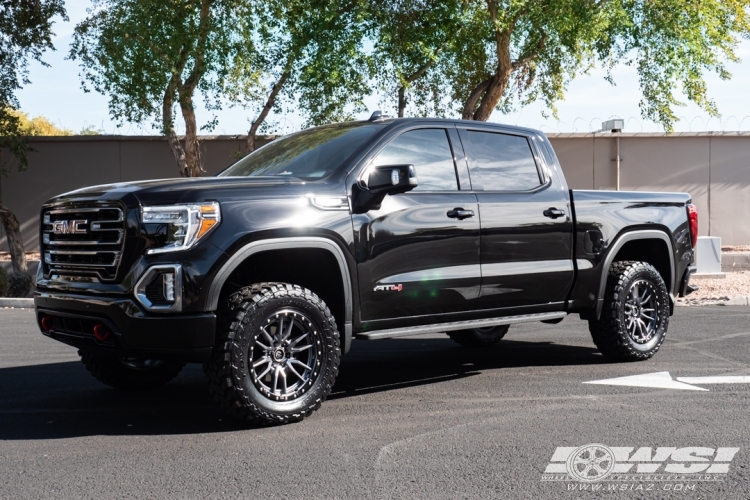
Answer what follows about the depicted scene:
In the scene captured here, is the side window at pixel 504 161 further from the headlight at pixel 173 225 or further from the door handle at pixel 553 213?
the headlight at pixel 173 225

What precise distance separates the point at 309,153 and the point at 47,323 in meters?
2.23

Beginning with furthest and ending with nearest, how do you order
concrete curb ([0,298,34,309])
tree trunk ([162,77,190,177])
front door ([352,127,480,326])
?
tree trunk ([162,77,190,177]) → concrete curb ([0,298,34,309]) → front door ([352,127,480,326])

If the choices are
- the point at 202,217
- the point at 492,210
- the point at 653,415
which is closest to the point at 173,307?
the point at 202,217

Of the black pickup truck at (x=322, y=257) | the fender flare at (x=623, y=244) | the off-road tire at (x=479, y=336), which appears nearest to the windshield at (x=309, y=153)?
the black pickup truck at (x=322, y=257)

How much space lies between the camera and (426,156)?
666cm

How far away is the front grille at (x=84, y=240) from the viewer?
17.8 ft

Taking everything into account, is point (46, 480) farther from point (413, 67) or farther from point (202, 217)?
point (413, 67)

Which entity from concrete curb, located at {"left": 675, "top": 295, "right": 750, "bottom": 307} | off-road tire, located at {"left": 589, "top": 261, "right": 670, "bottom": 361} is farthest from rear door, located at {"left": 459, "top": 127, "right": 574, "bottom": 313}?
concrete curb, located at {"left": 675, "top": 295, "right": 750, "bottom": 307}

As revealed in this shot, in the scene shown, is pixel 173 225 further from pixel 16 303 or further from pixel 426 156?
pixel 16 303

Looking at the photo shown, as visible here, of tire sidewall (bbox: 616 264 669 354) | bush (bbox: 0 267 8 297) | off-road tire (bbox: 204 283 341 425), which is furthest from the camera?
bush (bbox: 0 267 8 297)

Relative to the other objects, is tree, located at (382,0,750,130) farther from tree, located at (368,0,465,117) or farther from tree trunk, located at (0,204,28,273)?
tree trunk, located at (0,204,28,273)

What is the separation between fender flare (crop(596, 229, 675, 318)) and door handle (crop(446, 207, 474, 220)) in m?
1.73

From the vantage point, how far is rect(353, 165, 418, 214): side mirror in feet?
19.3

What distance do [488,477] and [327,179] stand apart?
7.93 feet
